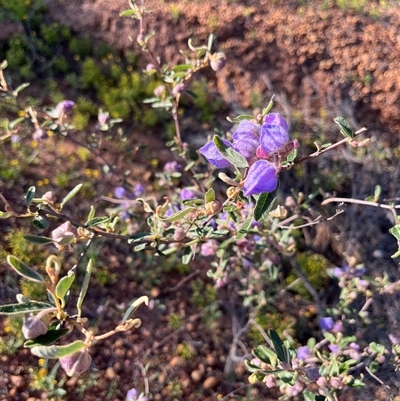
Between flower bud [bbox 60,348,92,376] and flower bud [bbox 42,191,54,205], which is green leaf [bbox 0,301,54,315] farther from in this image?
flower bud [bbox 42,191,54,205]

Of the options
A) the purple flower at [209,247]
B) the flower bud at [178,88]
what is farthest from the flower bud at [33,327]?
the flower bud at [178,88]

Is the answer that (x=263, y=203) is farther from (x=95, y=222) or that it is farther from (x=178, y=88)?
(x=178, y=88)

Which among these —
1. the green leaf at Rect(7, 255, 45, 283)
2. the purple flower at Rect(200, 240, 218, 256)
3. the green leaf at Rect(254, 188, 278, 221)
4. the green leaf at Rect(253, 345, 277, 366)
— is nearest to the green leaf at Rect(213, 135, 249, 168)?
the green leaf at Rect(254, 188, 278, 221)

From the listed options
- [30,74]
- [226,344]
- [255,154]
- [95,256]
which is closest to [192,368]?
[226,344]

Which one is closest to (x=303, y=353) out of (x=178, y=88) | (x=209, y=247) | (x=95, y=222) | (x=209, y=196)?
(x=209, y=247)

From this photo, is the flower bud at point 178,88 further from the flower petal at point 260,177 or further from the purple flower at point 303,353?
the purple flower at point 303,353

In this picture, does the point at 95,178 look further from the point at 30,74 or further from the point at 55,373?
the point at 55,373
